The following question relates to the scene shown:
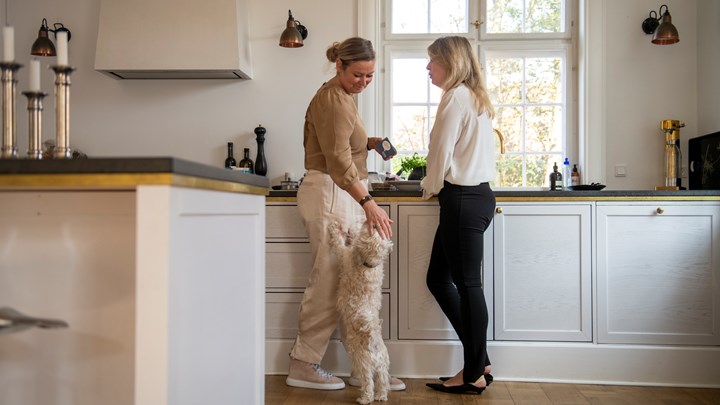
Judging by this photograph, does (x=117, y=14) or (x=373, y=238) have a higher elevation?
(x=117, y=14)

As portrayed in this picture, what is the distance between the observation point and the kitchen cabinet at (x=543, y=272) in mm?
3025

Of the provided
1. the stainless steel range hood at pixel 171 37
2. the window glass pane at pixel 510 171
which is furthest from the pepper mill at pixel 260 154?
the window glass pane at pixel 510 171

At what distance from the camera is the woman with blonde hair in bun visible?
252 cm

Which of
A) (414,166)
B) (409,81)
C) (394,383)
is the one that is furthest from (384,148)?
(409,81)

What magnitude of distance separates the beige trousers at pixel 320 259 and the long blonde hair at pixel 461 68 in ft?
2.12

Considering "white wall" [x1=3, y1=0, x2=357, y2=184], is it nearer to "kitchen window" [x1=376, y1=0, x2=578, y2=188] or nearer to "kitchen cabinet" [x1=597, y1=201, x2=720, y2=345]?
"kitchen window" [x1=376, y1=0, x2=578, y2=188]

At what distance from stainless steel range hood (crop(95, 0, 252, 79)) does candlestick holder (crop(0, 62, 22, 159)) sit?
7.71 ft

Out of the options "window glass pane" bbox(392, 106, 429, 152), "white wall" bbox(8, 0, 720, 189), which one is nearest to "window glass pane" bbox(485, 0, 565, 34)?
"white wall" bbox(8, 0, 720, 189)

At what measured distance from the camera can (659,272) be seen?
3.01 metres

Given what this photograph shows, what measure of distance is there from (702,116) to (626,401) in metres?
1.87

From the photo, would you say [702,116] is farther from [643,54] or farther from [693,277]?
[693,277]

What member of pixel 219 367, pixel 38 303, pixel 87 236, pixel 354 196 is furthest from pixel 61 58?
pixel 354 196

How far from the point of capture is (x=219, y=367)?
157cm

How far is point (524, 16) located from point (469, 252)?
2027 mm
